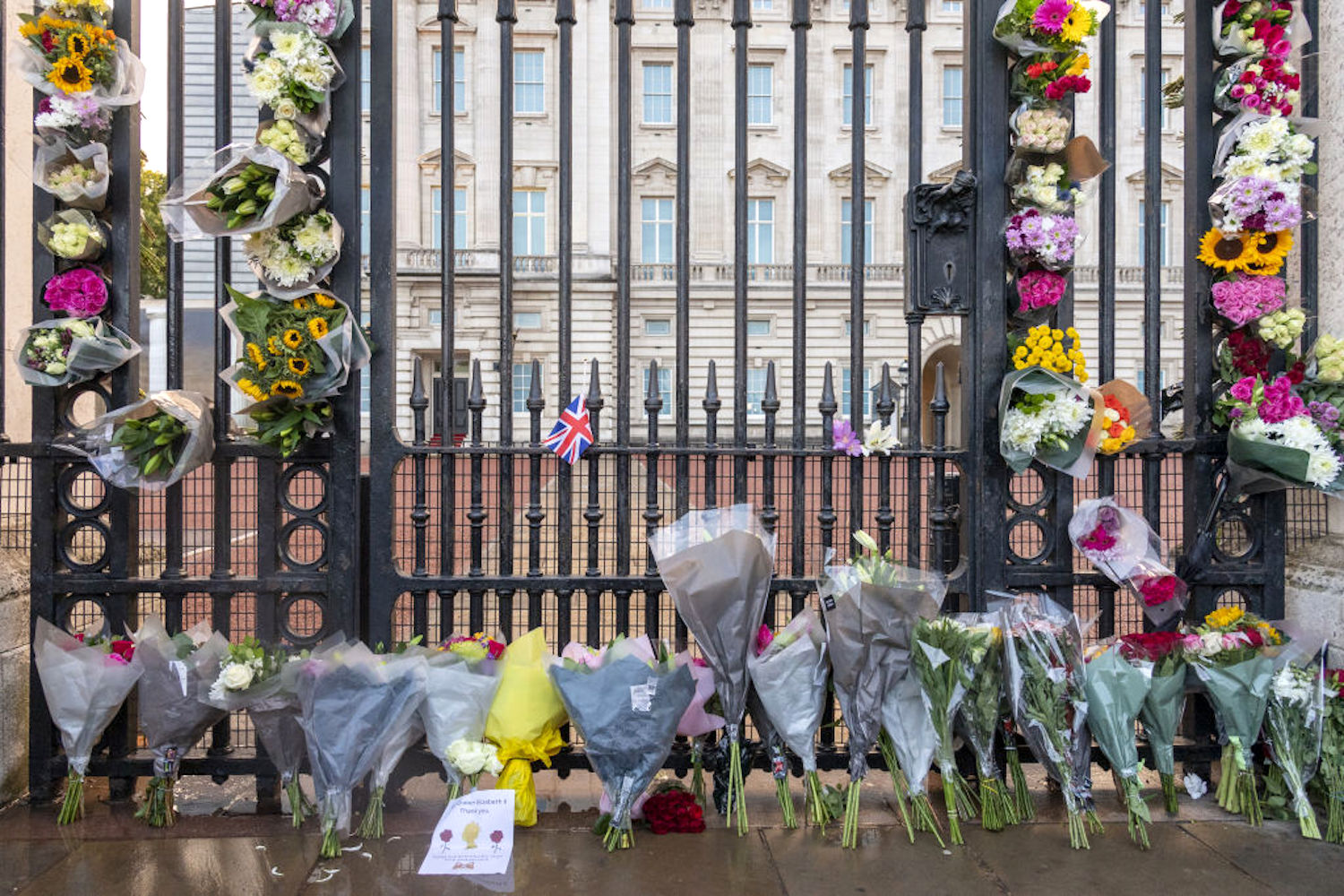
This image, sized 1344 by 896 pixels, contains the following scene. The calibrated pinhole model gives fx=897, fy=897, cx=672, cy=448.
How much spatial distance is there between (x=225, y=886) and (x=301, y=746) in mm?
527

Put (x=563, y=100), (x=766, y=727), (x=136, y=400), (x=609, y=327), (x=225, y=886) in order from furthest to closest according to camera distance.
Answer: (x=609, y=327)
(x=563, y=100)
(x=136, y=400)
(x=766, y=727)
(x=225, y=886)

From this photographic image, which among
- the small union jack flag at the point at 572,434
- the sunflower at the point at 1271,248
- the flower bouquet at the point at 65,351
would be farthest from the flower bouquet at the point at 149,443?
the sunflower at the point at 1271,248

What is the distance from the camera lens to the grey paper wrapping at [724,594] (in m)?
3.30

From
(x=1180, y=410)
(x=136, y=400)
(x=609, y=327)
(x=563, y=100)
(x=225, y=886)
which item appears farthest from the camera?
(x=609, y=327)

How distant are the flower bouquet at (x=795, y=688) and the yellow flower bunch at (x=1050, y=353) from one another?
4.63ft

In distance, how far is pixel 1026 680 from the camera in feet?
10.8

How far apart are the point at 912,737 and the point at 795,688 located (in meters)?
0.49

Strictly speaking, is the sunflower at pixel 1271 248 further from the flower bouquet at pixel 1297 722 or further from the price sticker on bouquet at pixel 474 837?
the price sticker on bouquet at pixel 474 837

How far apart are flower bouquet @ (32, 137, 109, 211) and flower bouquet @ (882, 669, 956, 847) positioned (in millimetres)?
3647

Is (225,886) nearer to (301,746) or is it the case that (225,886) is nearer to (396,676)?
(301,746)

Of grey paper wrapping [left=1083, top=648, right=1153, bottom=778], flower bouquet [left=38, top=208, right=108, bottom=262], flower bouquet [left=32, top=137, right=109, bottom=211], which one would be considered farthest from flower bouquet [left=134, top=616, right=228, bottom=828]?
grey paper wrapping [left=1083, top=648, right=1153, bottom=778]

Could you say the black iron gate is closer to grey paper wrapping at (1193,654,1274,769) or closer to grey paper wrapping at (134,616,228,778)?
grey paper wrapping at (134,616,228,778)

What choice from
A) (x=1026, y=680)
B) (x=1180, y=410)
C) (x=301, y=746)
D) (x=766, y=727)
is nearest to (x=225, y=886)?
(x=301, y=746)

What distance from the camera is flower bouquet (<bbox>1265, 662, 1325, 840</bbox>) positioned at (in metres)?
3.36
